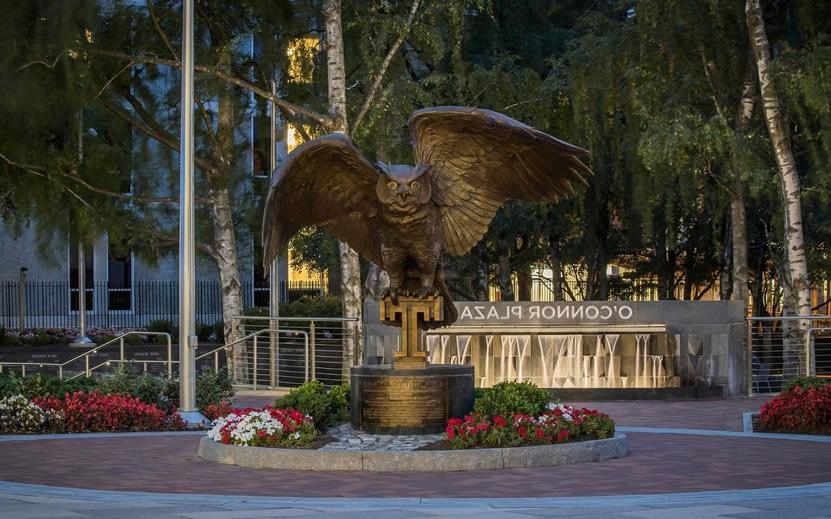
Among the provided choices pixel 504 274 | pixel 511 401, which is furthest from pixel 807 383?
pixel 504 274

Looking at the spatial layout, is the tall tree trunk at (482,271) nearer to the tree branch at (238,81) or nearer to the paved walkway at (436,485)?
the tree branch at (238,81)

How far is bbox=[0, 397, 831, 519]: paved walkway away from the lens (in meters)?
11.4

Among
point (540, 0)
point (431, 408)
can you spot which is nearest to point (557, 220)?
point (540, 0)

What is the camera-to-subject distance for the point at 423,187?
15289 mm

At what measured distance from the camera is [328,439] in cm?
1547

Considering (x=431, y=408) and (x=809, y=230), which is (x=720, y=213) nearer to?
(x=809, y=230)

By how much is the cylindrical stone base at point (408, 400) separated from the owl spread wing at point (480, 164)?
5.12ft

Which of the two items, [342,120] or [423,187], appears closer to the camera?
[423,187]

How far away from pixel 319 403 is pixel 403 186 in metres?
3.05

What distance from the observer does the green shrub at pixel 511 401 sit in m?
15.6

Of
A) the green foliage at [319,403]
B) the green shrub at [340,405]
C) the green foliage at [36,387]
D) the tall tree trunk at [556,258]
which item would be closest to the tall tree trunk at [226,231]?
the tall tree trunk at [556,258]

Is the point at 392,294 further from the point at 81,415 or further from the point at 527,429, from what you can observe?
the point at 81,415

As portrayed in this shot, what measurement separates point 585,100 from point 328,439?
51.0ft

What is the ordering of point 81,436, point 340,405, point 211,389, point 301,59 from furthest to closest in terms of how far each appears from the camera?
point 301,59 < point 211,389 < point 81,436 < point 340,405
